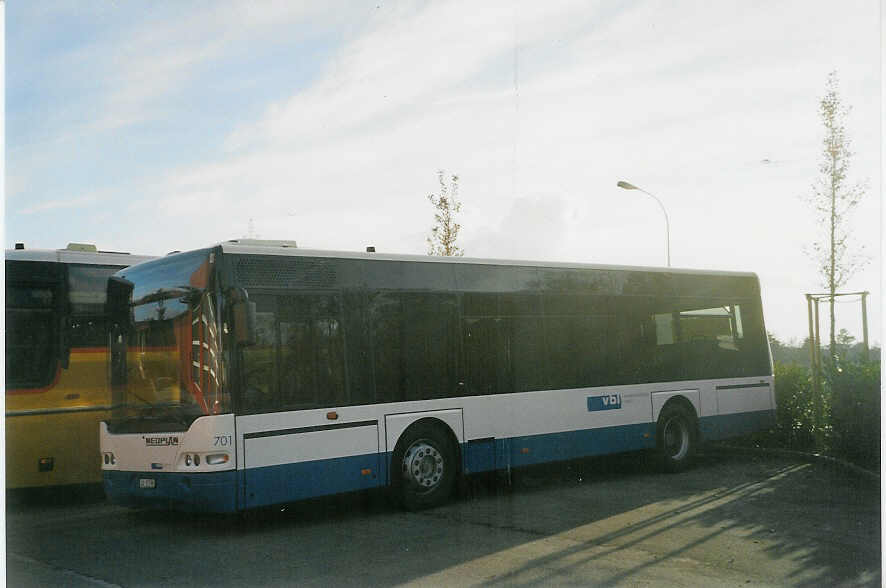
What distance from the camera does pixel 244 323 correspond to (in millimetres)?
8867

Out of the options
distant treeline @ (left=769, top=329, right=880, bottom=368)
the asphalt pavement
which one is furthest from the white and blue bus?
distant treeline @ (left=769, top=329, right=880, bottom=368)

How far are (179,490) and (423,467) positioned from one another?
8.98 ft

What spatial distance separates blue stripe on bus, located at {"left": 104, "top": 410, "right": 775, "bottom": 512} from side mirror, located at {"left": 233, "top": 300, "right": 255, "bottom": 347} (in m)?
1.23

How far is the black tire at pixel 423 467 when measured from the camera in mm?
10320

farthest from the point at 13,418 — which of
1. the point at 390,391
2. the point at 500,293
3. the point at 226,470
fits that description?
the point at 500,293

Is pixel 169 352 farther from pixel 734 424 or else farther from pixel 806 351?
pixel 806 351

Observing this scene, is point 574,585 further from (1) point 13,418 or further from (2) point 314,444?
(1) point 13,418

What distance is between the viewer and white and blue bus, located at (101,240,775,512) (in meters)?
9.02

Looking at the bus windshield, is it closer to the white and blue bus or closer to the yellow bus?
the white and blue bus

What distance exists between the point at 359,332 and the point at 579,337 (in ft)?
11.6

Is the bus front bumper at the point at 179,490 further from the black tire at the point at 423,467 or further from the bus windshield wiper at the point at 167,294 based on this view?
the black tire at the point at 423,467

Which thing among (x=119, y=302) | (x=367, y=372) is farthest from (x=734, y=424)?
(x=119, y=302)

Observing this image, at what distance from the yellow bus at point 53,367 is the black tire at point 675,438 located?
24.4 feet

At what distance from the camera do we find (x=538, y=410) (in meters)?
11.8
